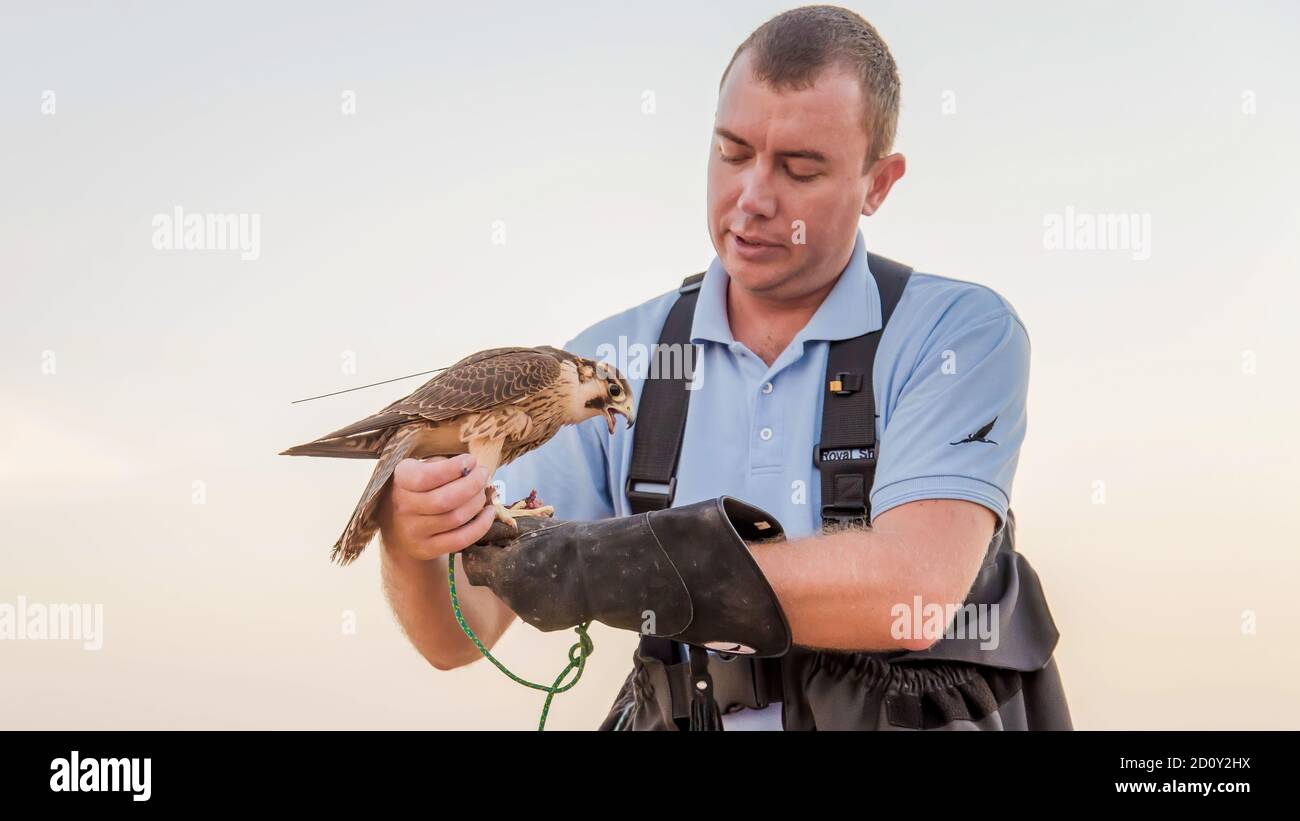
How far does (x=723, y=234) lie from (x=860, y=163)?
333 mm

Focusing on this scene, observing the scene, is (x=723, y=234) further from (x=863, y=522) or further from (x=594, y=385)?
(x=863, y=522)

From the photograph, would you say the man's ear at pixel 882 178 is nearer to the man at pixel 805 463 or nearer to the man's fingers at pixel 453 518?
the man at pixel 805 463

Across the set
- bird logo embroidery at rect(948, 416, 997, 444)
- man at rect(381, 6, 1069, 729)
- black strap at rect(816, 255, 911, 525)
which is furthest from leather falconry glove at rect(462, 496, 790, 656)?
bird logo embroidery at rect(948, 416, 997, 444)

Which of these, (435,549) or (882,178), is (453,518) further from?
(882,178)

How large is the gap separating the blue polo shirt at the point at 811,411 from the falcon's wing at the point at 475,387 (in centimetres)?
36

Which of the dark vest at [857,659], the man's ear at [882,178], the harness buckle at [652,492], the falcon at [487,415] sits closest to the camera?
the falcon at [487,415]

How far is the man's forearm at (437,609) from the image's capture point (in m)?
2.22

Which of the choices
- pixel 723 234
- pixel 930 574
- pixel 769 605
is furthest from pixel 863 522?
pixel 723 234


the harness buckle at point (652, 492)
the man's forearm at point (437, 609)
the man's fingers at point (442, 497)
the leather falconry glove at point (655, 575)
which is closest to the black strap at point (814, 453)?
the harness buckle at point (652, 492)

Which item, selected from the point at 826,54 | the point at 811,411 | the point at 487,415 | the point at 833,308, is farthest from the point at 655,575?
the point at 826,54

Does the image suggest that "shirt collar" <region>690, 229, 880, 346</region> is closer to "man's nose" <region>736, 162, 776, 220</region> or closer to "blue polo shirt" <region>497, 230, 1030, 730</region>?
"blue polo shirt" <region>497, 230, 1030, 730</region>

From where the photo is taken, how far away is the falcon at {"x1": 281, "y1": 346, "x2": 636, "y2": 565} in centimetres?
203

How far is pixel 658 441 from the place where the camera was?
2344mm
